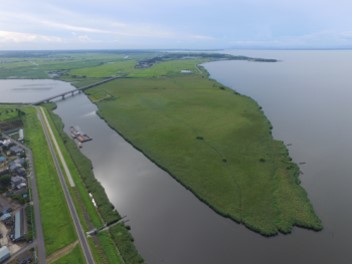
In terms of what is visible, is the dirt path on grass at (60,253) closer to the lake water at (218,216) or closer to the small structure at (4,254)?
the small structure at (4,254)

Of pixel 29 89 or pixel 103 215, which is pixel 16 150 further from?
pixel 29 89

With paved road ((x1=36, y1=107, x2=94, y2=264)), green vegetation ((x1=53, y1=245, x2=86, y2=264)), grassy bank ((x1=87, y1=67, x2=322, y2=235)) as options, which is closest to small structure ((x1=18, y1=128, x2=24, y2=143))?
paved road ((x1=36, y1=107, x2=94, y2=264))

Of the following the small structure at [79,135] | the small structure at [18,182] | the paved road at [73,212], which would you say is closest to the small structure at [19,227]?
the paved road at [73,212]

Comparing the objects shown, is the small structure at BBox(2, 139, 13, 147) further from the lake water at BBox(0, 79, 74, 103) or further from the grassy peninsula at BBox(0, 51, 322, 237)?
the lake water at BBox(0, 79, 74, 103)

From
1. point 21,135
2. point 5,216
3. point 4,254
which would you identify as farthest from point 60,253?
point 21,135

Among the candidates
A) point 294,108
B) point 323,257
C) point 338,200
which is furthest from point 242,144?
point 294,108

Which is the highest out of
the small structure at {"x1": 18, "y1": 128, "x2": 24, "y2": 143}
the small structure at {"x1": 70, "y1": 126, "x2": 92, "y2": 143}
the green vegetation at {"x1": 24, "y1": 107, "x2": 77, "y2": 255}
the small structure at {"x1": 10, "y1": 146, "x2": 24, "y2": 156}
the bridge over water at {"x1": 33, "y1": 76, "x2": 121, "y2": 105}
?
the small structure at {"x1": 10, "y1": 146, "x2": 24, "y2": 156}

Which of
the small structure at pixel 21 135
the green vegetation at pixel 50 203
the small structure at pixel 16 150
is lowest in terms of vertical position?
the small structure at pixel 21 135
